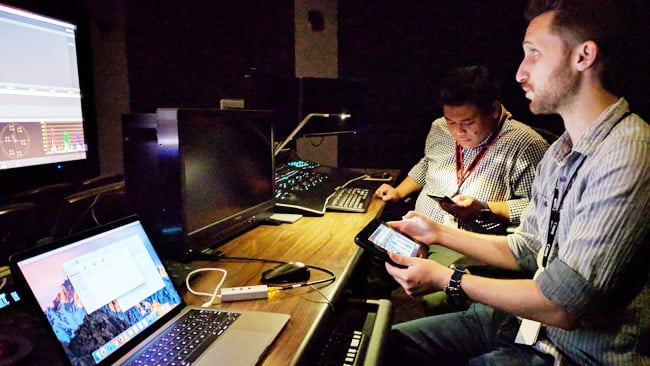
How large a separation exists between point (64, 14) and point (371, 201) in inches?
55.5

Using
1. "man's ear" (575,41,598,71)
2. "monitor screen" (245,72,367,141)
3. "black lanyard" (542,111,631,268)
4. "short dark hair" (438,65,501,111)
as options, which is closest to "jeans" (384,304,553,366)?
"black lanyard" (542,111,631,268)

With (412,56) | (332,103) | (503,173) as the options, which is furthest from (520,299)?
(412,56)

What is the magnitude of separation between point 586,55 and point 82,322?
119cm

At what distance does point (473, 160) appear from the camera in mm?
2170

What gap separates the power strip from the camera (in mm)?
1074

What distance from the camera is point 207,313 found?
3.27ft

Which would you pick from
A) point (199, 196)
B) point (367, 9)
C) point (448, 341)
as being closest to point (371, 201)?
point (448, 341)

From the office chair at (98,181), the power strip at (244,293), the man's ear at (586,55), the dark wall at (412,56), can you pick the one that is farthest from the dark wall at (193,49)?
the man's ear at (586,55)

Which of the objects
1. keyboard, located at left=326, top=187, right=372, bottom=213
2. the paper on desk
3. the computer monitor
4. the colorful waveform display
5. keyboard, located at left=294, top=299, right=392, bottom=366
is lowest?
keyboard, located at left=294, top=299, right=392, bottom=366

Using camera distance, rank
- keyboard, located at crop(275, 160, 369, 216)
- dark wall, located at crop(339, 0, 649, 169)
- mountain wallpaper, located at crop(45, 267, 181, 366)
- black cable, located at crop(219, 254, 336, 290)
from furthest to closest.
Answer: dark wall, located at crop(339, 0, 649, 169) → keyboard, located at crop(275, 160, 369, 216) → black cable, located at crop(219, 254, 336, 290) → mountain wallpaper, located at crop(45, 267, 181, 366)

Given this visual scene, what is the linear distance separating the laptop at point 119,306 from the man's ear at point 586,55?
89 cm

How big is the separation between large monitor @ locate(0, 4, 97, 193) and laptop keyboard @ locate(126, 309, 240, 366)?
62 cm

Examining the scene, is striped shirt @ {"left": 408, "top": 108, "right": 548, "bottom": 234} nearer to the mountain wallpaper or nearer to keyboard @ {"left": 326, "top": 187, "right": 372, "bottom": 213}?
keyboard @ {"left": 326, "top": 187, "right": 372, "bottom": 213}

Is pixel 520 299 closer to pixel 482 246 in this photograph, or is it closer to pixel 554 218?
pixel 554 218
